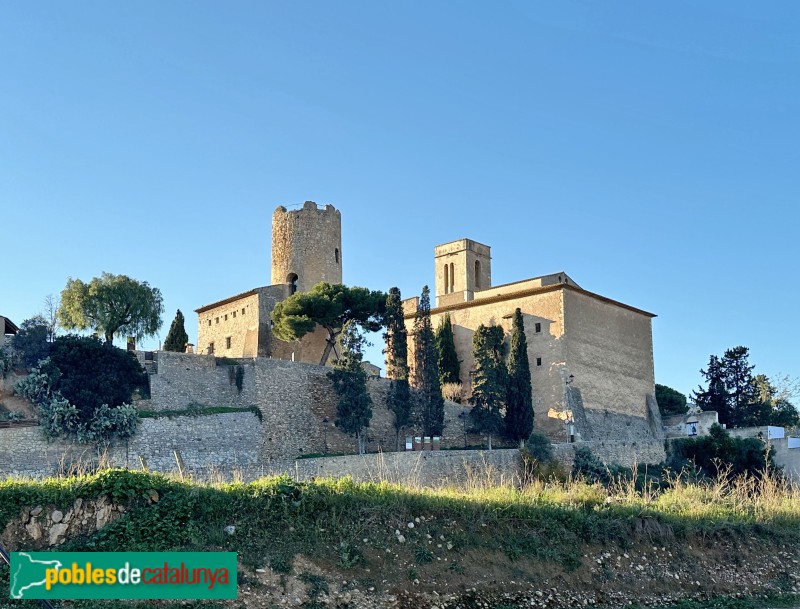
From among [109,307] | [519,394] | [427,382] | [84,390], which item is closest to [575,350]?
[519,394]

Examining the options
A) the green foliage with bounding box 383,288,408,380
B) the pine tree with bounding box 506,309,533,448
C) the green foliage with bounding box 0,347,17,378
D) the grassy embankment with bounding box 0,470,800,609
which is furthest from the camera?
the pine tree with bounding box 506,309,533,448

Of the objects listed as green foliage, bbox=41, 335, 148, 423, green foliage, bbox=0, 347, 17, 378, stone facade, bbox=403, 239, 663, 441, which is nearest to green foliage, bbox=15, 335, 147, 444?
green foliage, bbox=41, 335, 148, 423

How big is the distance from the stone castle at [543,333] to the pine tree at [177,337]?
172 cm

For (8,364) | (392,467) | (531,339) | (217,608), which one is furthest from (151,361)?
(217,608)

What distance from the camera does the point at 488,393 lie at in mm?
34531

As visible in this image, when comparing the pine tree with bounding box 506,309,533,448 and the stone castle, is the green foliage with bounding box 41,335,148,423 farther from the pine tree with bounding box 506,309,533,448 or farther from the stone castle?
the pine tree with bounding box 506,309,533,448

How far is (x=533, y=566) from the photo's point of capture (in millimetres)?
15883

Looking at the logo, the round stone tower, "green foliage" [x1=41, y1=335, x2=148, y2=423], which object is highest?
the round stone tower

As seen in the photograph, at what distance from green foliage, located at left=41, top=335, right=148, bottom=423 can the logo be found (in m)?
17.0

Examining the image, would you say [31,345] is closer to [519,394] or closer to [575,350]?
[519,394]

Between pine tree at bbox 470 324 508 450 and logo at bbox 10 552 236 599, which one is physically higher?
pine tree at bbox 470 324 508 450

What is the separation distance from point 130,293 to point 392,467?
13496 mm

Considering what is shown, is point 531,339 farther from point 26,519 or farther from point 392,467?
point 26,519

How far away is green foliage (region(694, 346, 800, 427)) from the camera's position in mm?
44688
